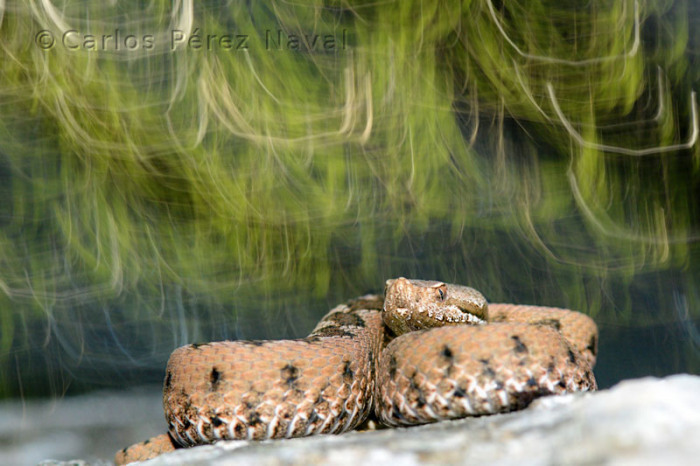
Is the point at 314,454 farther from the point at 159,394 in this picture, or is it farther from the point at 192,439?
the point at 159,394

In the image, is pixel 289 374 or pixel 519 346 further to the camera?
pixel 289 374

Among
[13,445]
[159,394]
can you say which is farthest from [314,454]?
[13,445]

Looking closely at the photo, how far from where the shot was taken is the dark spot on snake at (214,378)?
217 cm

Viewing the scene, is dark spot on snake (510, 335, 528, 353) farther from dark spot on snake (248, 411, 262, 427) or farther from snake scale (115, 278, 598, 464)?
dark spot on snake (248, 411, 262, 427)

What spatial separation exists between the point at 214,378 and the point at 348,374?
20.0 inches

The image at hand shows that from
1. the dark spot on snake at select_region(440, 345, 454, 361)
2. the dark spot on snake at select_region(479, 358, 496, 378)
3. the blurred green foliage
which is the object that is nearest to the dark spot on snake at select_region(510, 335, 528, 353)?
the dark spot on snake at select_region(479, 358, 496, 378)

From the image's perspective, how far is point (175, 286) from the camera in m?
4.14

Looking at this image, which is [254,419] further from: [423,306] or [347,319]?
[347,319]

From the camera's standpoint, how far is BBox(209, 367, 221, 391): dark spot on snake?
7.12ft

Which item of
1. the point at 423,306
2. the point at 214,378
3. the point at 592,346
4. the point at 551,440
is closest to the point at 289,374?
the point at 214,378

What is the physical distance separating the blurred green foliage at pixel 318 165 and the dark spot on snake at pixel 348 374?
6.13 ft

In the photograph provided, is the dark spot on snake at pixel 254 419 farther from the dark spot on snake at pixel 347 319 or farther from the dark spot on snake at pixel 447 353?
the dark spot on snake at pixel 347 319

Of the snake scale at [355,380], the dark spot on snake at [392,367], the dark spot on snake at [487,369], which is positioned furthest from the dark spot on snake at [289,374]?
the dark spot on snake at [487,369]

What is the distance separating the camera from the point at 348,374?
232 cm
